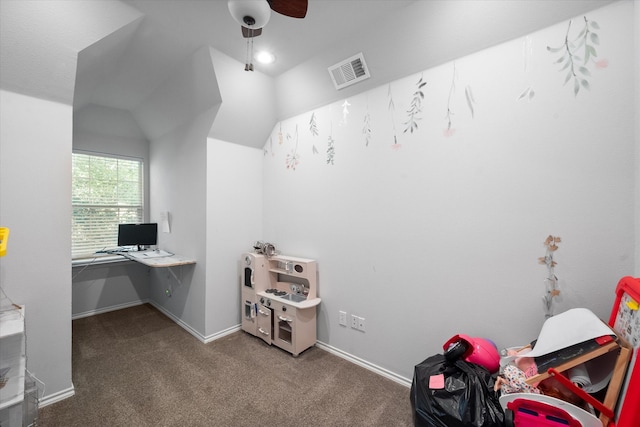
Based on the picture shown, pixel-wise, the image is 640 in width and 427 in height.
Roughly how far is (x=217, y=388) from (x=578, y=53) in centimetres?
335

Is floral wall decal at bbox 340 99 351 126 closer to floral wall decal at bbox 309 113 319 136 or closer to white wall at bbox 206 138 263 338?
floral wall decal at bbox 309 113 319 136

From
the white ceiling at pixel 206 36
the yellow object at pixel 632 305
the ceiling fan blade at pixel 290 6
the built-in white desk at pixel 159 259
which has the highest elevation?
the white ceiling at pixel 206 36

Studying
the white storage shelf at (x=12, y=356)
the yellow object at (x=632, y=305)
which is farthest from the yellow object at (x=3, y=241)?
the yellow object at (x=632, y=305)

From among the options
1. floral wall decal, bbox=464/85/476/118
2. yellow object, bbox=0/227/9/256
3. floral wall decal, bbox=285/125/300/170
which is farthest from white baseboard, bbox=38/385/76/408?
floral wall decal, bbox=464/85/476/118

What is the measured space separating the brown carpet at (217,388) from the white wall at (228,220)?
0.40 m

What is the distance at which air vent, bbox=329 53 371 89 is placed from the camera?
7.17ft

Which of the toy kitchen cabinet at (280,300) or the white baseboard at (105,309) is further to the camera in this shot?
the white baseboard at (105,309)

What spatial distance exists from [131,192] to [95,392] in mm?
2940

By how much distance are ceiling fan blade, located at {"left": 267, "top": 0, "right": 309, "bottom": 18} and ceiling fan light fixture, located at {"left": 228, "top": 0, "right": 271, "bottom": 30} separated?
4 centimetres

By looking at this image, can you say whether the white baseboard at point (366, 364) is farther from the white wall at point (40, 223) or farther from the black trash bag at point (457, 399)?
the white wall at point (40, 223)

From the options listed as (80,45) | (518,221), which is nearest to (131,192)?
(80,45)

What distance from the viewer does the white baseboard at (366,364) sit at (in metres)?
2.11

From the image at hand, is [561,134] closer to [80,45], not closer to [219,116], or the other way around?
[219,116]

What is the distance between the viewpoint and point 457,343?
1.60 meters
